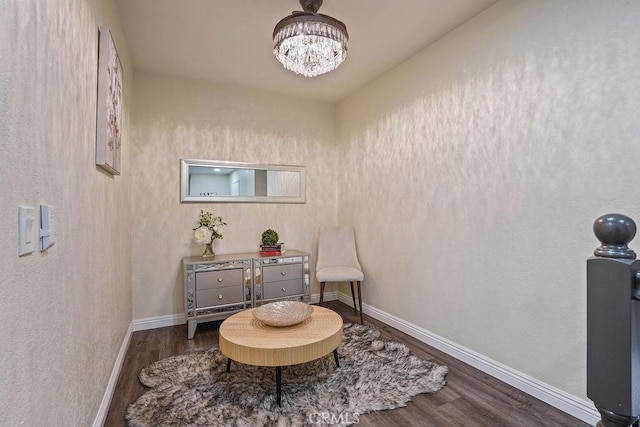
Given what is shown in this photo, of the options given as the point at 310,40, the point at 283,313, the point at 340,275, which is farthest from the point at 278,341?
the point at 310,40

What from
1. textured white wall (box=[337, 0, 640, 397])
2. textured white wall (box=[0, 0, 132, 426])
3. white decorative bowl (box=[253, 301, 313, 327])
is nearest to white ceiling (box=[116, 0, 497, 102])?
textured white wall (box=[337, 0, 640, 397])

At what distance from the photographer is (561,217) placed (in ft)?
6.08

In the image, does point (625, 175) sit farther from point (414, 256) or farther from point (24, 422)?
point (24, 422)

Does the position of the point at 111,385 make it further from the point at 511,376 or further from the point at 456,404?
the point at 511,376

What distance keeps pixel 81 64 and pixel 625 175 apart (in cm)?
269

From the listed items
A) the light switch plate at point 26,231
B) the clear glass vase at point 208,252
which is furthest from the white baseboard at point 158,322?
the light switch plate at point 26,231

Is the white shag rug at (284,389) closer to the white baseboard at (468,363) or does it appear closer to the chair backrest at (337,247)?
the white baseboard at (468,363)

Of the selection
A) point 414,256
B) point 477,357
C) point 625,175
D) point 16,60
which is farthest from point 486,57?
point 16,60

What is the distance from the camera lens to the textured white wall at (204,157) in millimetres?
3189

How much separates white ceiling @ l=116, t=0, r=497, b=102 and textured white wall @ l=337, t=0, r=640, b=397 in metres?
0.24

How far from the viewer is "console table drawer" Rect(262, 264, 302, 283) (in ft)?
10.8

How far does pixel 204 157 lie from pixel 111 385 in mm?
2227

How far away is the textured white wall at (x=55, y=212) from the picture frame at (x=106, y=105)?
0.07m

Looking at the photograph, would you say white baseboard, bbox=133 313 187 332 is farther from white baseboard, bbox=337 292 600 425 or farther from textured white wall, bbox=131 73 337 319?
white baseboard, bbox=337 292 600 425
